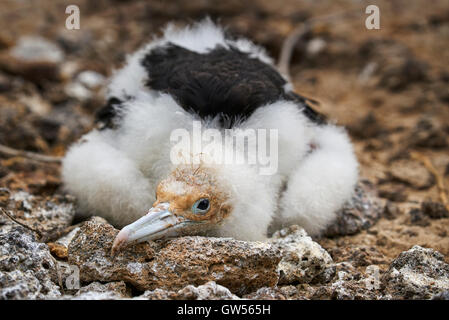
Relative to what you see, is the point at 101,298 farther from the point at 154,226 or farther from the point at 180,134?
the point at 180,134

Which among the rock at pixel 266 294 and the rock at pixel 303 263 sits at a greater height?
the rock at pixel 303 263

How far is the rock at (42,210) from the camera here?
301 cm

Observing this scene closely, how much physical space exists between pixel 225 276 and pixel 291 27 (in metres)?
4.89

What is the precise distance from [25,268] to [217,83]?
1.53 metres

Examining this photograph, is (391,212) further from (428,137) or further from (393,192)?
(428,137)

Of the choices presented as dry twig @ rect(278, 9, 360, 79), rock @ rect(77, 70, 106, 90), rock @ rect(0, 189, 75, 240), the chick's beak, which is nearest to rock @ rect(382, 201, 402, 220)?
the chick's beak

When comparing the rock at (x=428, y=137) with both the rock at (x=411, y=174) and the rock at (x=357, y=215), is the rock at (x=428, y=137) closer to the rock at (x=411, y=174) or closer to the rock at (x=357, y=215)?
the rock at (x=411, y=174)

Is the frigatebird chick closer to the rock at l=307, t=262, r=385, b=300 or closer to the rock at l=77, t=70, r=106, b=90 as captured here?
the rock at l=307, t=262, r=385, b=300

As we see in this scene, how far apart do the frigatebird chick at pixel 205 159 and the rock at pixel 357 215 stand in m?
0.12

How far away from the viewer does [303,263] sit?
8.61ft

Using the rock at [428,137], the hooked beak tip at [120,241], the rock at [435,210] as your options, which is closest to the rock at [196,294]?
the hooked beak tip at [120,241]

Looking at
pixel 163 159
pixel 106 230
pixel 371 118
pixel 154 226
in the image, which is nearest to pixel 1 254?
pixel 106 230

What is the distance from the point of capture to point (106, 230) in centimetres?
249

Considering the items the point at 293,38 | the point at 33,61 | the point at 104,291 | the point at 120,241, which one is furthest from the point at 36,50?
the point at 104,291
